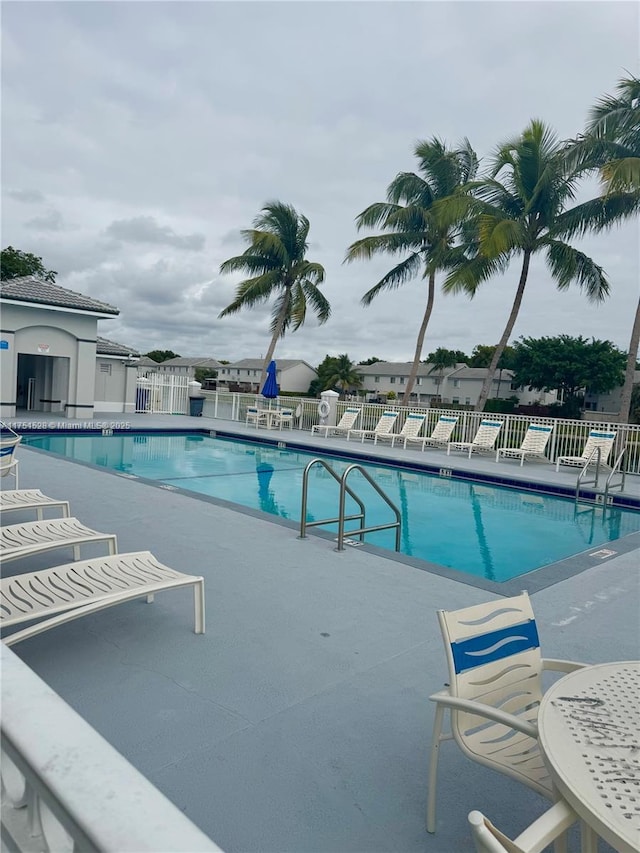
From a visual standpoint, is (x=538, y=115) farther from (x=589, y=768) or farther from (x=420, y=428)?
(x=589, y=768)

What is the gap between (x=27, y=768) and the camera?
1.12 metres

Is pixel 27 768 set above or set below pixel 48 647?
above

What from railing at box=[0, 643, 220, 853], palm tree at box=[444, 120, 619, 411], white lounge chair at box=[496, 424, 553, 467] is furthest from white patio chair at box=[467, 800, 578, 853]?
palm tree at box=[444, 120, 619, 411]

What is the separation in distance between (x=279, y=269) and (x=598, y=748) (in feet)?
78.2

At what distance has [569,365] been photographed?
166 feet

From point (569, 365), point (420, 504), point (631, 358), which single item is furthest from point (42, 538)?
point (569, 365)

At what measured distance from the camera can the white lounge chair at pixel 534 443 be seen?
1338 centimetres

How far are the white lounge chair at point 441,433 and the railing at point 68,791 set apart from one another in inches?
545

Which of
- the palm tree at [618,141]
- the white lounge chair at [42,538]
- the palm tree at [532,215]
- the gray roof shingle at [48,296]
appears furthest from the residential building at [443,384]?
the white lounge chair at [42,538]

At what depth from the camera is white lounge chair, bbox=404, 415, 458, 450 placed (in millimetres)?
14836

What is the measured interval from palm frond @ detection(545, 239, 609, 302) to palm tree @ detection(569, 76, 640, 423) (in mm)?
1677

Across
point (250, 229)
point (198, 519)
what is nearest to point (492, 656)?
point (198, 519)

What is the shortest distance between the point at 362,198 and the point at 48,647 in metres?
22.5

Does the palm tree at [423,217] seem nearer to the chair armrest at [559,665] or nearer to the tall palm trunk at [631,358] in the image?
the tall palm trunk at [631,358]
